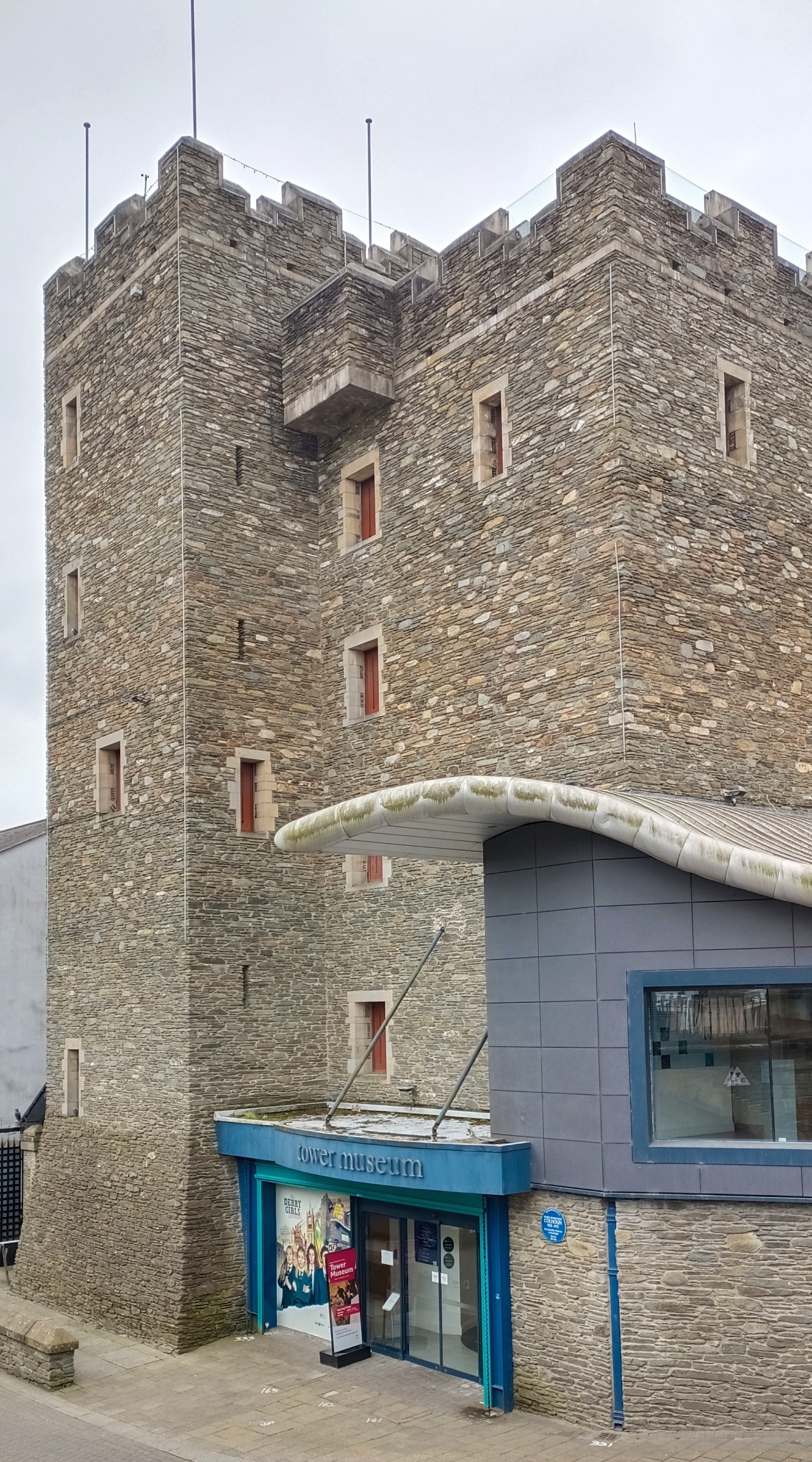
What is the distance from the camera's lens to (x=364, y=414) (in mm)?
20328

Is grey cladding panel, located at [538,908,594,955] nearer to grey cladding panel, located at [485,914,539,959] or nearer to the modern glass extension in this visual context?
grey cladding panel, located at [485,914,539,959]

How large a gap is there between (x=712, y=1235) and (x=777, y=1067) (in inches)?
70.1

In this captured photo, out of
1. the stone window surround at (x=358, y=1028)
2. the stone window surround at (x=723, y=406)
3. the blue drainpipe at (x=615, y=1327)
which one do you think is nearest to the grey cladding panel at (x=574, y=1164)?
the blue drainpipe at (x=615, y=1327)

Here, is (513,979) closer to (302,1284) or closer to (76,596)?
(302,1284)

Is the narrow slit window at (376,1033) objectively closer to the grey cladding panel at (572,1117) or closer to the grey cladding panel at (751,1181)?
the grey cladding panel at (572,1117)

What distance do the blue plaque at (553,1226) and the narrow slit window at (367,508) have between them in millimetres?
10716

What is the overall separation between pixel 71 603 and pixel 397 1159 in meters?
12.2

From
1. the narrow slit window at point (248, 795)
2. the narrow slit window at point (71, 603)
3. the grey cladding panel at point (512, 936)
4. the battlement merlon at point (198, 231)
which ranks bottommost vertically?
the grey cladding panel at point (512, 936)

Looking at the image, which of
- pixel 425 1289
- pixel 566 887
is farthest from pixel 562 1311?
pixel 566 887

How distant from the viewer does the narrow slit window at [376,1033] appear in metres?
19.3

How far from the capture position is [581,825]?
13.4m

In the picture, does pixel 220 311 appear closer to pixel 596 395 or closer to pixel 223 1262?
pixel 596 395

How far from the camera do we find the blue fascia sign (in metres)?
13.9

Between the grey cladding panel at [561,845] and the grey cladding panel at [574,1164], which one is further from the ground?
the grey cladding panel at [561,845]
